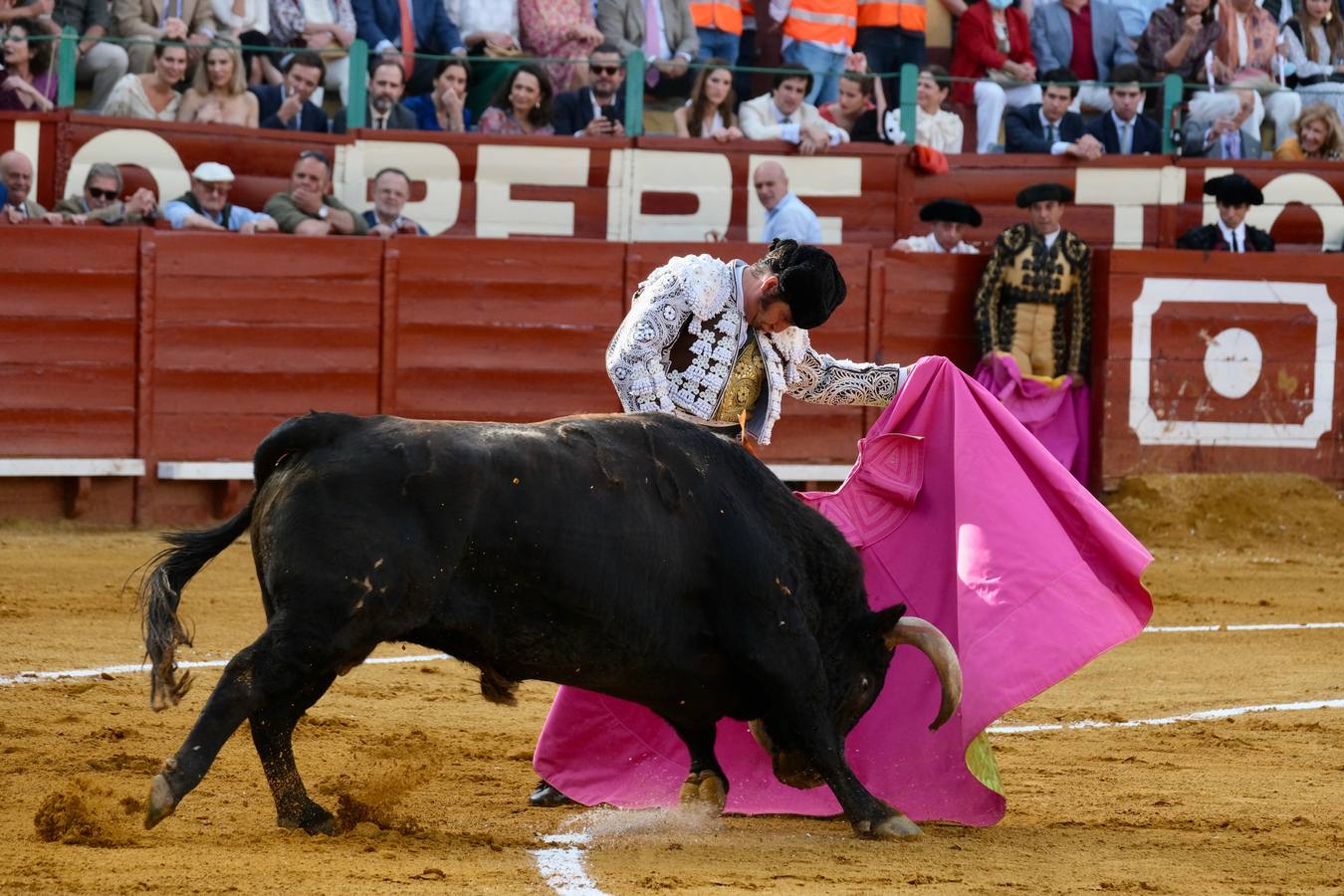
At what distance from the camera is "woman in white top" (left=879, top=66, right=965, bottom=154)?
9.47 meters

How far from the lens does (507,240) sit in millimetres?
8820

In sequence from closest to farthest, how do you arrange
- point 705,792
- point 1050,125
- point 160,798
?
point 160,798 < point 705,792 < point 1050,125

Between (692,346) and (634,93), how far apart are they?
529cm

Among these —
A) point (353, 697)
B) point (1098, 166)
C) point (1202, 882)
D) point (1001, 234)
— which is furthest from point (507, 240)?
point (1202, 882)

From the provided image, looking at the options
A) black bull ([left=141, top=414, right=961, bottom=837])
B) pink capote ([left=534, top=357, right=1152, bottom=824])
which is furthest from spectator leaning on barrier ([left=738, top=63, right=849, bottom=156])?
black bull ([left=141, top=414, right=961, bottom=837])

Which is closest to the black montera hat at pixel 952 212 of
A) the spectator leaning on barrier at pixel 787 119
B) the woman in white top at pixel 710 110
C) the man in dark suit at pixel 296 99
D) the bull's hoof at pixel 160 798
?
the spectator leaning on barrier at pixel 787 119

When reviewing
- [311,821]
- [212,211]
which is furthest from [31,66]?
[311,821]

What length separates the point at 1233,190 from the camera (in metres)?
9.34

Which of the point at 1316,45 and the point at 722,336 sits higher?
the point at 1316,45

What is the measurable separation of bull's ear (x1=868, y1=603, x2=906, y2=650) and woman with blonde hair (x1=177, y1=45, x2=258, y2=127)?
5529 mm

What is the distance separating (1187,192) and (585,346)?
3.36m

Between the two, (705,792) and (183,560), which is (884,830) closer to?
(705,792)

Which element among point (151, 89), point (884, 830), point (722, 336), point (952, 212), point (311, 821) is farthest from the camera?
point (952, 212)

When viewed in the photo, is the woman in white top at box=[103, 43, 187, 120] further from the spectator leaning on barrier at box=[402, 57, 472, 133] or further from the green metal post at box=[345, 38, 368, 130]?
the spectator leaning on barrier at box=[402, 57, 472, 133]
